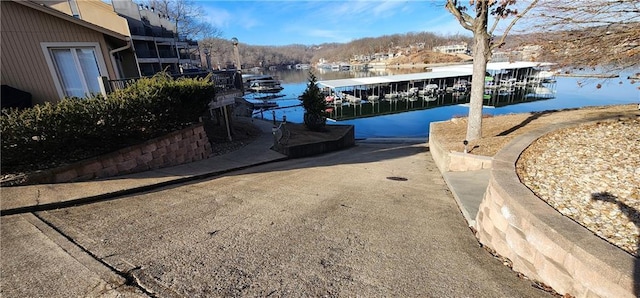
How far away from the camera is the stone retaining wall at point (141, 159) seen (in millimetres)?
5078

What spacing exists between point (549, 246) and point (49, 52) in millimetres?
11824

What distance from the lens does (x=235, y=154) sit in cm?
992

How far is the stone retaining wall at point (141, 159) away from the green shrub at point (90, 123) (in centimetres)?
24

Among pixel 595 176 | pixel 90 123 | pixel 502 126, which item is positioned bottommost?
pixel 502 126

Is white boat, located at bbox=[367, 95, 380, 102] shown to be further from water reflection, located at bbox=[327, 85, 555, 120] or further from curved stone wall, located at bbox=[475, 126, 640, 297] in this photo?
curved stone wall, located at bbox=[475, 126, 640, 297]

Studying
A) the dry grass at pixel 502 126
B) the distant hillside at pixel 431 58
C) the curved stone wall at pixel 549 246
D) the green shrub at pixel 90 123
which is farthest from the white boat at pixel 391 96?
the distant hillside at pixel 431 58

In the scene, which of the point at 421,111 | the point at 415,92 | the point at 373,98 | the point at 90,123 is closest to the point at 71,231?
the point at 90,123

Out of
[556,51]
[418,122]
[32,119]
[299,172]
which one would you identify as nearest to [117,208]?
[32,119]

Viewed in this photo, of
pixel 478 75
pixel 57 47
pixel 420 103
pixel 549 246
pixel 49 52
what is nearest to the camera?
pixel 549 246

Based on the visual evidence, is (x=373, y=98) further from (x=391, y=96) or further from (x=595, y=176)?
(x=595, y=176)

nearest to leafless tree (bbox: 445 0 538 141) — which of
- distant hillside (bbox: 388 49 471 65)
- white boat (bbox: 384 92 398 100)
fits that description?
white boat (bbox: 384 92 398 100)

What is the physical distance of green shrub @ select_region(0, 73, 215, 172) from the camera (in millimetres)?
4715

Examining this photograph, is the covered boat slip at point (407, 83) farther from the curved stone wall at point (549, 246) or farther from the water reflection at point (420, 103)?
the curved stone wall at point (549, 246)

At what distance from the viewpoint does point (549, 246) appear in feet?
8.19
